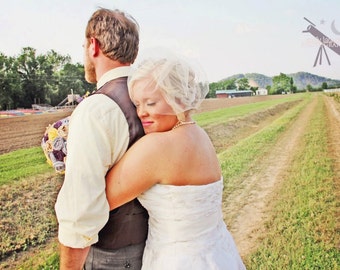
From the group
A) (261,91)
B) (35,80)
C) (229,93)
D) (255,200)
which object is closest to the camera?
(255,200)

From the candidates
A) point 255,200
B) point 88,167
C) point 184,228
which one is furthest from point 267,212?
point 88,167

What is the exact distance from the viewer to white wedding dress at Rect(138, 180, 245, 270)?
3.90ft

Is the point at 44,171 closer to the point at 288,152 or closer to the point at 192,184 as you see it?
the point at 288,152

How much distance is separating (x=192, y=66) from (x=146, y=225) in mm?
553

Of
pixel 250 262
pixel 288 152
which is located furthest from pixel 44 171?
pixel 288 152

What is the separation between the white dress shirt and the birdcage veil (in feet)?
0.42

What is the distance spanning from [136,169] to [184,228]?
25cm

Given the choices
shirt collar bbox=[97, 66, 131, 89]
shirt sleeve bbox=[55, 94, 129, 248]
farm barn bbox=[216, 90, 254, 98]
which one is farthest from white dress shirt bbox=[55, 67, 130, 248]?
farm barn bbox=[216, 90, 254, 98]

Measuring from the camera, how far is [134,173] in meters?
1.13

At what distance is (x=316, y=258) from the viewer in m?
3.38

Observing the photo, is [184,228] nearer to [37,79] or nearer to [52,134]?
[52,134]

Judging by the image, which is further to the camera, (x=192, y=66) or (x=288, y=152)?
(x=288, y=152)

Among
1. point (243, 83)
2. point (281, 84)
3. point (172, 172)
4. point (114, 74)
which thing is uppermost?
point (114, 74)

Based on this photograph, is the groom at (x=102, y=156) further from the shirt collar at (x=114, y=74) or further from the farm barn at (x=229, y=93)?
the farm barn at (x=229, y=93)
